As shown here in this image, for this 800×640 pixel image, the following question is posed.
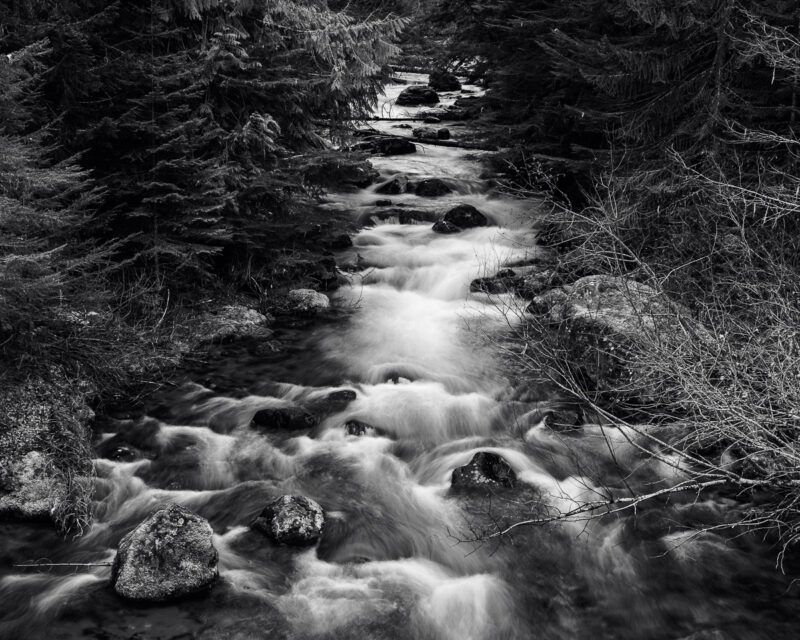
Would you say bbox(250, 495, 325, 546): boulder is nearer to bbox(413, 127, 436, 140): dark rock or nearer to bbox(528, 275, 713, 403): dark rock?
bbox(528, 275, 713, 403): dark rock

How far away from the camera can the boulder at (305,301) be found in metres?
11.2

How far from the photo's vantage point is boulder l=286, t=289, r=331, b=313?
11.2m

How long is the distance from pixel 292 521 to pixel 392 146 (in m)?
17.1

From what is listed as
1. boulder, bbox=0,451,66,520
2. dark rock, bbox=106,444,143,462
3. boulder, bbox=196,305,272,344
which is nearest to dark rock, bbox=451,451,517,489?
dark rock, bbox=106,444,143,462

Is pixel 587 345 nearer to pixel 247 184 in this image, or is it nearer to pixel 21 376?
pixel 247 184

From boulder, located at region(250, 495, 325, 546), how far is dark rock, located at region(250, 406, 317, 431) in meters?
1.73

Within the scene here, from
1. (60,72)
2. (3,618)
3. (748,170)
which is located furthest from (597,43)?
(3,618)

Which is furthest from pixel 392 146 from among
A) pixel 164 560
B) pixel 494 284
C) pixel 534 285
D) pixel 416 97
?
→ pixel 164 560

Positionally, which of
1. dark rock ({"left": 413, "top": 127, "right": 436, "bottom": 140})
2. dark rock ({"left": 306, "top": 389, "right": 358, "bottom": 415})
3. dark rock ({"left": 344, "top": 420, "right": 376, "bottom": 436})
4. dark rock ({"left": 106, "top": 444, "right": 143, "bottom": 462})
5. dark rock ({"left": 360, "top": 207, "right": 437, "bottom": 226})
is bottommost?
dark rock ({"left": 360, "top": 207, "right": 437, "bottom": 226})

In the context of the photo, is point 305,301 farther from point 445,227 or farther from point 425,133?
point 425,133

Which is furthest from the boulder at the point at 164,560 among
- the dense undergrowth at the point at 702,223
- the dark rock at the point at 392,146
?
the dark rock at the point at 392,146

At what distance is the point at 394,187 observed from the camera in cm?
1766

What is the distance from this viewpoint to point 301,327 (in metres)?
10.7

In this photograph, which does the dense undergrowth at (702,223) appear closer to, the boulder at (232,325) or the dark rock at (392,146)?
the boulder at (232,325)
